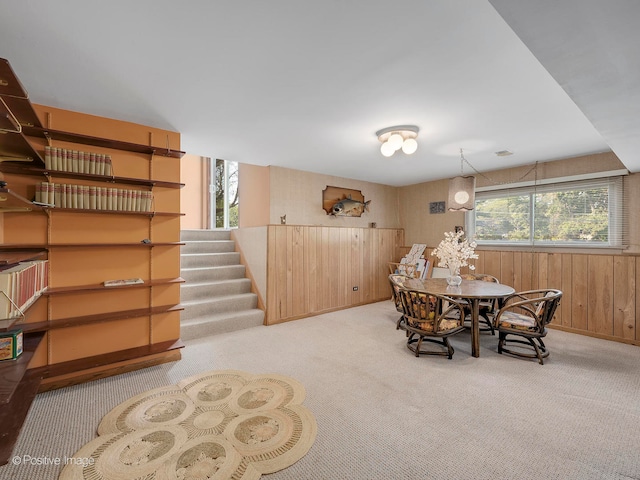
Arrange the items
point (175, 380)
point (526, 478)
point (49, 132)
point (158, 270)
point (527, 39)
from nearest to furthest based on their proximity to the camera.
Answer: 1. point (527, 39)
2. point (526, 478)
3. point (49, 132)
4. point (175, 380)
5. point (158, 270)

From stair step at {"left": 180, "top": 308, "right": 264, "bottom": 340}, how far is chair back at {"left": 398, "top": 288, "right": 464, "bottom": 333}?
227 centimetres

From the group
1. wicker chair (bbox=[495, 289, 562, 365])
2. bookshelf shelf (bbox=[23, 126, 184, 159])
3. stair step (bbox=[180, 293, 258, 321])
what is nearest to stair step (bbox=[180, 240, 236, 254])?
stair step (bbox=[180, 293, 258, 321])

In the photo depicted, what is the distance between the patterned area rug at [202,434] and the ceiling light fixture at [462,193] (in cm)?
294

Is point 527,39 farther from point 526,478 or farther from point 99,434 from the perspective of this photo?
point 99,434

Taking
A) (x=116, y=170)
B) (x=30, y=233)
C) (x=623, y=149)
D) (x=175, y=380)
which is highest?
(x=623, y=149)

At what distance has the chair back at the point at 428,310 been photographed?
3076 mm

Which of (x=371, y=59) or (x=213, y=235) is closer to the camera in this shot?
(x=371, y=59)

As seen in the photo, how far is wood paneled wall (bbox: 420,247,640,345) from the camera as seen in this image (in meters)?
3.63

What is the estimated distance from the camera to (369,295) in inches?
231

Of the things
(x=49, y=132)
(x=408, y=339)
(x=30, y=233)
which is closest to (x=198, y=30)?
(x=49, y=132)

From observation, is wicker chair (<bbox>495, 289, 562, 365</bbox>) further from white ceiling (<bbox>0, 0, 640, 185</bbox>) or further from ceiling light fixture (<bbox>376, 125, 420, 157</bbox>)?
ceiling light fixture (<bbox>376, 125, 420, 157</bbox>)

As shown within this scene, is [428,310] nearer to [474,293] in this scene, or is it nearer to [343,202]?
[474,293]

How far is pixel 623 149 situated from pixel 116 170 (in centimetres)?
507

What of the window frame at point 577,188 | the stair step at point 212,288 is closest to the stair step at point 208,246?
the stair step at point 212,288
